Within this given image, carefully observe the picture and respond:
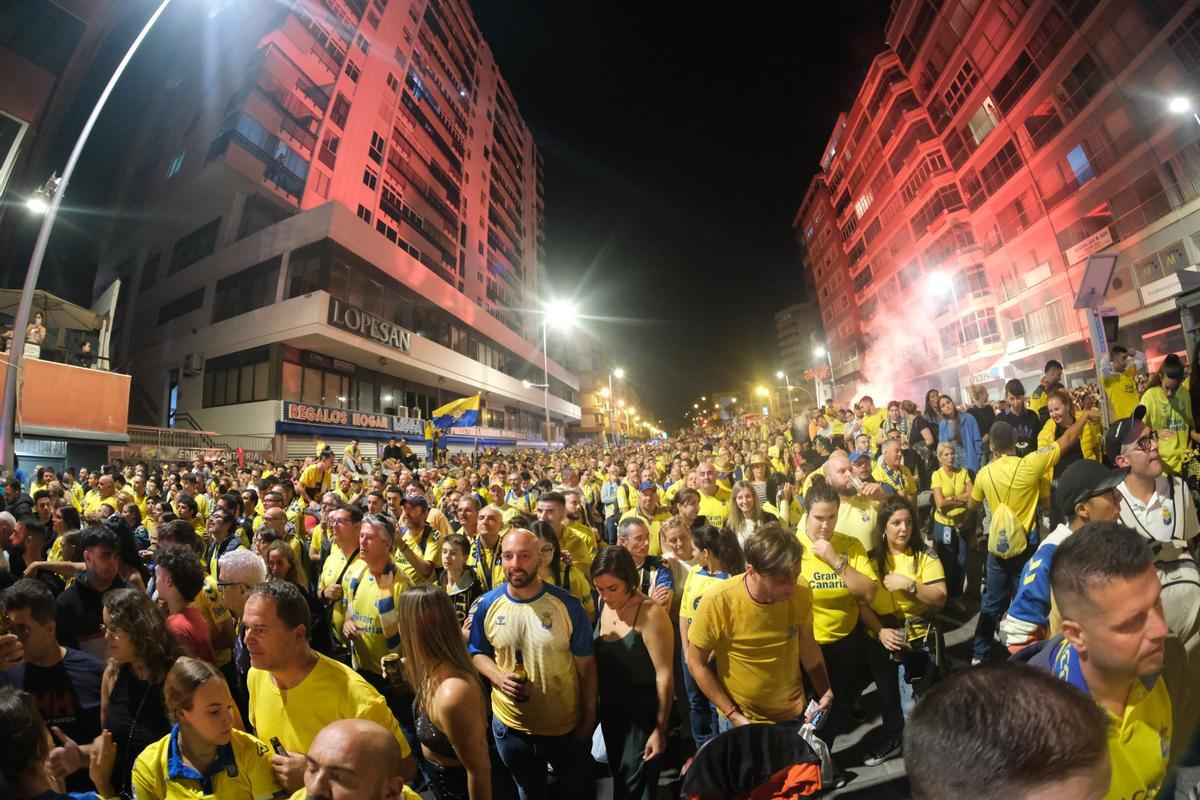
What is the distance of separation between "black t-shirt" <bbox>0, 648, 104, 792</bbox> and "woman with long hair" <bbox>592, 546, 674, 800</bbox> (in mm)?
2894

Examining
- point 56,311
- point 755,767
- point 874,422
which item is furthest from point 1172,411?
point 56,311

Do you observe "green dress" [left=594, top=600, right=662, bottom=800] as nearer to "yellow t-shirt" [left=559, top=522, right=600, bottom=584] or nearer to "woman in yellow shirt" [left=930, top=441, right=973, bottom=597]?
"yellow t-shirt" [left=559, top=522, right=600, bottom=584]

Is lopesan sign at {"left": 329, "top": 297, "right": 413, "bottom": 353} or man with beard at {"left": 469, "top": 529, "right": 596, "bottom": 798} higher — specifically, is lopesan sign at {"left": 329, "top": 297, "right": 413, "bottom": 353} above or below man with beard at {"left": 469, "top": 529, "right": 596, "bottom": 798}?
above

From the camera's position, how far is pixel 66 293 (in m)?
29.4

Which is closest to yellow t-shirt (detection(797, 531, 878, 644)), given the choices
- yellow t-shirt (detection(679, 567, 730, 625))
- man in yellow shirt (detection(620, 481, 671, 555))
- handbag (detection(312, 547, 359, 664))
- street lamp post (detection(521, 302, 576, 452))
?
yellow t-shirt (detection(679, 567, 730, 625))

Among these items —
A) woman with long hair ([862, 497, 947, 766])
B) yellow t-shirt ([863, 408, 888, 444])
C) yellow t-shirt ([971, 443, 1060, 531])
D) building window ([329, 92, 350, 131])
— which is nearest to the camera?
woman with long hair ([862, 497, 947, 766])

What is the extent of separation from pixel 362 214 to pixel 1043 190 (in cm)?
4590

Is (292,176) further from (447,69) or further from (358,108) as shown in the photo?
(447,69)

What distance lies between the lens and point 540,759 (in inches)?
114

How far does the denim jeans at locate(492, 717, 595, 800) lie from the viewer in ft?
9.39

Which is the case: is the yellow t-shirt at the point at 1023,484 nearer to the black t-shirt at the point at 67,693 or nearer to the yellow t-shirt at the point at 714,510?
the yellow t-shirt at the point at 714,510

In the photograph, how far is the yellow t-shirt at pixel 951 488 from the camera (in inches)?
229

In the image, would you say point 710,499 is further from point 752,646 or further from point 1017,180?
point 1017,180

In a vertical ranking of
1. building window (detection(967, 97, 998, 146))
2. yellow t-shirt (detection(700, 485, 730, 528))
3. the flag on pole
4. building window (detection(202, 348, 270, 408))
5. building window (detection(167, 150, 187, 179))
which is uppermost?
building window (detection(967, 97, 998, 146))
